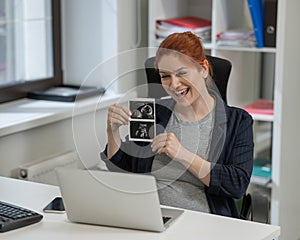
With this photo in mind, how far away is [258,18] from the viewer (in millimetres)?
3088

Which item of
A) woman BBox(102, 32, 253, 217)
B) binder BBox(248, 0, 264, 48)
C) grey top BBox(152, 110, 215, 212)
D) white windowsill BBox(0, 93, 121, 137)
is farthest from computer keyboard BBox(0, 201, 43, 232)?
binder BBox(248, 0, 264, 48)

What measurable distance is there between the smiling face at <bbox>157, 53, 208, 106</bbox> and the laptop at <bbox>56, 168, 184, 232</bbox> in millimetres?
304

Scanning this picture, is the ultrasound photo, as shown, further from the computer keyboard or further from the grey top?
the computer keyboard

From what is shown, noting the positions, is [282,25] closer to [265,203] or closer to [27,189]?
[265,203]

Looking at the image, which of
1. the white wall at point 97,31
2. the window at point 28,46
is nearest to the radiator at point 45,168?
the window at point 28,46

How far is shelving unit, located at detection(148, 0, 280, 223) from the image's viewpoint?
321cm

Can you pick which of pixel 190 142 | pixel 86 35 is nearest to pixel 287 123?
pixel 86 35

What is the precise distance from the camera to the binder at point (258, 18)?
121 inches

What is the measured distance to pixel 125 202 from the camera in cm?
181

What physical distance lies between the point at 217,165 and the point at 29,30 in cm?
150

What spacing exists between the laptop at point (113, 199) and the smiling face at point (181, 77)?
304mm

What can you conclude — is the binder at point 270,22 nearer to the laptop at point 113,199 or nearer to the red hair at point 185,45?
the red hair at point 185,45

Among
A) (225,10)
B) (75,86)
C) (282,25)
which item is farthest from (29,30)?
(282,25)

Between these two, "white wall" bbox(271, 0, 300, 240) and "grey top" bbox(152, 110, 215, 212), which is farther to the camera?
"white wall" bbox(271, 0, 300, 240)
